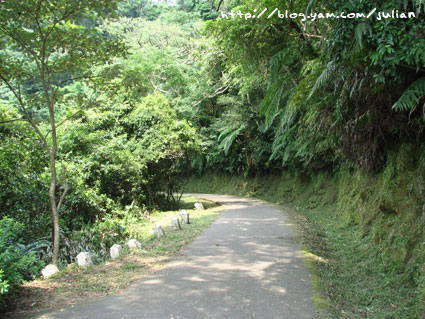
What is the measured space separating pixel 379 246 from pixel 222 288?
9.59 ft

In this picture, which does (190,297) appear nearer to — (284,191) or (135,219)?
(135,219)

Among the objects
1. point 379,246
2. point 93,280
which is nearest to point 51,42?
→ point 93,280

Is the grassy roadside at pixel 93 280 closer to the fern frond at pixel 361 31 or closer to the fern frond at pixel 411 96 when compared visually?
the fern frond at pixel 411 96

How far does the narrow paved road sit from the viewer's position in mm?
4336

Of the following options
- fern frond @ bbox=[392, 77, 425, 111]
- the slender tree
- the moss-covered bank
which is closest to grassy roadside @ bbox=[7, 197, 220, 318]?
the slender tree

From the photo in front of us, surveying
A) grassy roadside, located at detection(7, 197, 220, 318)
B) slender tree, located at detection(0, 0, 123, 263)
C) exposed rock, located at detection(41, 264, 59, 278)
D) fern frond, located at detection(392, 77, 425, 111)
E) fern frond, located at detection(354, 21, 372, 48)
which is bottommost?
grassy roadside, located at detection(7, 197, 220, 318)

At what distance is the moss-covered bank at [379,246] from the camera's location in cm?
443

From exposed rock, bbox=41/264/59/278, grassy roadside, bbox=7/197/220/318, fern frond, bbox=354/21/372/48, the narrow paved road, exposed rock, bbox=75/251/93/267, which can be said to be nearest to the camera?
fern frond, bbox=354/21/372/48

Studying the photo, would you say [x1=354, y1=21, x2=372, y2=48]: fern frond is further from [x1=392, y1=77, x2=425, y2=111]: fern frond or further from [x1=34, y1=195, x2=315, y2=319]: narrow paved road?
[x1=34, y1=195, x2=315, y2=319]: narrow paved road

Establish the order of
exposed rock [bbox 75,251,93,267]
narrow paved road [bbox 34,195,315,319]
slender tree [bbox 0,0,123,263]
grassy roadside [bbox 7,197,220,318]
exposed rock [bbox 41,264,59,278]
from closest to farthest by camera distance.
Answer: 1. narrow paved road [bbox 34,195,315,319]
2. grassy roadside [bbox 7,197,220,318]
3. exposed rock [bbox 41,264,59,278]
4. slender tree [bbox 0,0,123,263]
5. exposed rock [bbox 75,251,93,267]

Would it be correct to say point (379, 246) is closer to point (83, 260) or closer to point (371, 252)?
point (371, 252)

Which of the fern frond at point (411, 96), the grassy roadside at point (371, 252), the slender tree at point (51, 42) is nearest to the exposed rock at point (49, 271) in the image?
the slender tree at point (51, 42)

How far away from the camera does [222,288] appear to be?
5.13m

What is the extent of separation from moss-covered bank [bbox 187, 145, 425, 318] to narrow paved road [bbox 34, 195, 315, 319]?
46 cm
